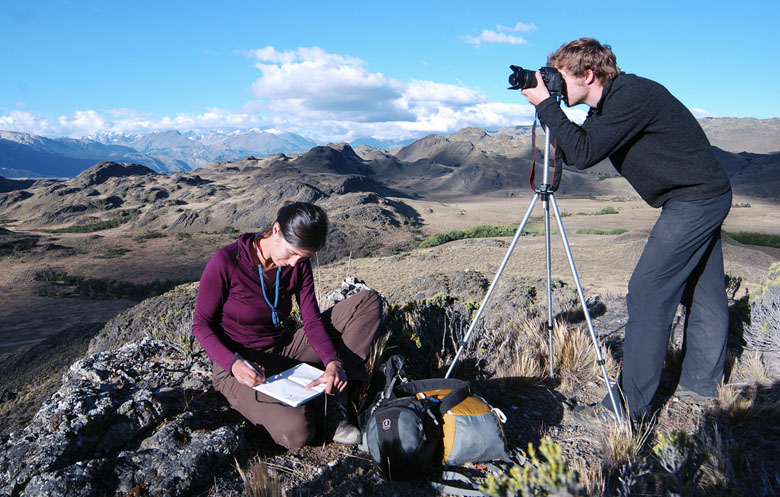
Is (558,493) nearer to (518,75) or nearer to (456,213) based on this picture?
(518,75)

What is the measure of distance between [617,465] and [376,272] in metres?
12.7

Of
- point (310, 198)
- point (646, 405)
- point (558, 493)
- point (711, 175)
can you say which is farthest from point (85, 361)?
point (310, 198)

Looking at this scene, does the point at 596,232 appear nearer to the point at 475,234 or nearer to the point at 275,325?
the point at 475,234

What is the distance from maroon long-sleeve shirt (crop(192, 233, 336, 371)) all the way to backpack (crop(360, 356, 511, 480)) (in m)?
0.64

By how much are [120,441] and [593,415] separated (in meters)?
2.42

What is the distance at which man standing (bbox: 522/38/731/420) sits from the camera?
2131 millimetres

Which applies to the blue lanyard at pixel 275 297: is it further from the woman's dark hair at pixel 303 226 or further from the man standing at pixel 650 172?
the man standing at pixel 650 172

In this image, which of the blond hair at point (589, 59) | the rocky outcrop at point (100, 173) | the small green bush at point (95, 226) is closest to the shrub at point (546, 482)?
the blond hair at point (589, 59)

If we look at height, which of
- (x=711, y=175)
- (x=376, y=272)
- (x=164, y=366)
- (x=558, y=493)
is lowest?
(x=376, y=272)

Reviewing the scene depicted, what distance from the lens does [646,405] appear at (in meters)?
2.48

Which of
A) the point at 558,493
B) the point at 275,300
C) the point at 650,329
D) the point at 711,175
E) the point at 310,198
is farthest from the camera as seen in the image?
the point at 310,198

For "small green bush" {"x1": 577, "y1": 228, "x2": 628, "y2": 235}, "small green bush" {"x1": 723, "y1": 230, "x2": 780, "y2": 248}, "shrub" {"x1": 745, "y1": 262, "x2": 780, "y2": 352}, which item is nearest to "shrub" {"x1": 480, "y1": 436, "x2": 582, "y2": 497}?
"shrub" {"x1": 745, "y1": 262, "x2": 780, "y2": 352}

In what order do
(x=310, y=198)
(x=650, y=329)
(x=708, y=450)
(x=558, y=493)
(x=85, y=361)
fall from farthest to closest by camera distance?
1. (x=310, y=198)
2. (x=85, y=361)
3. (x=650, y=329)
4. (x=708, y=450)
5. (x=558, y=493)

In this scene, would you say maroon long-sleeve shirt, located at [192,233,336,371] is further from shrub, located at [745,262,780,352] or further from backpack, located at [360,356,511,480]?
shrub, located at [745,262,780,352]
